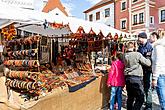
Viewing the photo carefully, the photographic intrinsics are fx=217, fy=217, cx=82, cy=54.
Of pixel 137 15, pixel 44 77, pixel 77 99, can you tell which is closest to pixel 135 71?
pixel 77 99

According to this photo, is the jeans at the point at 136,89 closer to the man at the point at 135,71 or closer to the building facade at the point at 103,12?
the man at the point at 135,71

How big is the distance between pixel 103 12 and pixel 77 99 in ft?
102

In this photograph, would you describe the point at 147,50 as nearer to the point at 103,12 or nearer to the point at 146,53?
the point at 146,53

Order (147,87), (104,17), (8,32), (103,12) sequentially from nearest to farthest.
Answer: (147,87), (8,32), (104,17), (103,12)

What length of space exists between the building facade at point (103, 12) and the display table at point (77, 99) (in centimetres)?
2758

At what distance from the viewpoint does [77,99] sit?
445 centimetres

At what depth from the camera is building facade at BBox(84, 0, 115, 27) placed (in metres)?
32.5

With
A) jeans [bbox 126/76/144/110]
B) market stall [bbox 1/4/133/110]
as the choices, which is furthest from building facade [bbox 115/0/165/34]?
jeans [bbox 126/76/144/110]

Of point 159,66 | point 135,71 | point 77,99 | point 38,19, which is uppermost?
point 38,19

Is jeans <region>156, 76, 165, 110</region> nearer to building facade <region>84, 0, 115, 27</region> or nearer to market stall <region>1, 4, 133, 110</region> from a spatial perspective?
market stall <region>1, 4, 133, 110</region>

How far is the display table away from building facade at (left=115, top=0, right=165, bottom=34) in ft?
68.6

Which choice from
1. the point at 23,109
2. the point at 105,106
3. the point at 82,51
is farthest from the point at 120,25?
the point at 23,109

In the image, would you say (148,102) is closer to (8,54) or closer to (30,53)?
(30,53)

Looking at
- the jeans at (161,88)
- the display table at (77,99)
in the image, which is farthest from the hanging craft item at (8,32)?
the jeans at (161,88)
